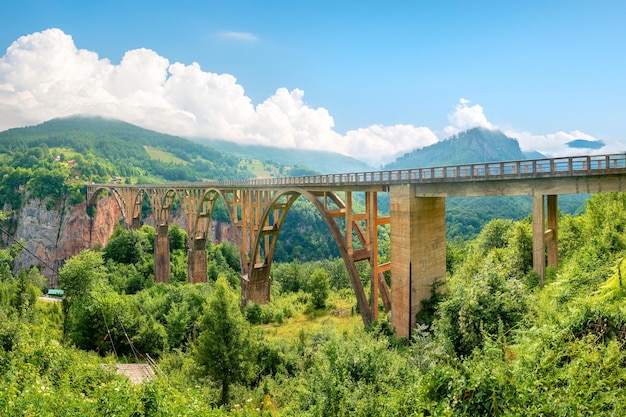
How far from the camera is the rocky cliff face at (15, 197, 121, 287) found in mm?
75125

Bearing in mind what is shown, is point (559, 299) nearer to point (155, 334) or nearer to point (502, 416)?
point (502, 416)

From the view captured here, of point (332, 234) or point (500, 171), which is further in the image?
point (332, 234)

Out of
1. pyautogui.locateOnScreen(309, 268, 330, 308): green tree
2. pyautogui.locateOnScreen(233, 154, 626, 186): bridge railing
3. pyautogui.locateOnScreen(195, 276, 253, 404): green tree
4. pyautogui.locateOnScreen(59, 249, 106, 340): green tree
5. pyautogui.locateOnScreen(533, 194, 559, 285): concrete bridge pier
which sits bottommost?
pyautogui.locateOnScreen(309, 268, 330, 308): green tree

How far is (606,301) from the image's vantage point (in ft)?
32.8

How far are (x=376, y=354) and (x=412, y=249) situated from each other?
8.20m

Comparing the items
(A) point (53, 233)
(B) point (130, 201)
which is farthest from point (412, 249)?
(A) point (53, 233)

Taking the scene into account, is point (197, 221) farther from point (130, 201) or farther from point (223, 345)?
point (223, 345)

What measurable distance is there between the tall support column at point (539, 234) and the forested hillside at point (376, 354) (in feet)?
1.87

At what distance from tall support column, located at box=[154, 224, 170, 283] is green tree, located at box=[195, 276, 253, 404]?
40519 millimetres

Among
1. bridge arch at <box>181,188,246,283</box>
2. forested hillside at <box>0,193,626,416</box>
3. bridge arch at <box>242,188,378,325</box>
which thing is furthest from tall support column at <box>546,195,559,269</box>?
bridge arch at <box>181,188,246,283</box>

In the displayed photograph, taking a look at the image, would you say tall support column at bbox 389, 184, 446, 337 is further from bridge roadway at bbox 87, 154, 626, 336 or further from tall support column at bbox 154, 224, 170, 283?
tall support column at bbox 154, 224, 170, 283

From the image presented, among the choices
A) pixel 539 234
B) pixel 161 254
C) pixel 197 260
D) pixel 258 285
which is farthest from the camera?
pixel 161 254

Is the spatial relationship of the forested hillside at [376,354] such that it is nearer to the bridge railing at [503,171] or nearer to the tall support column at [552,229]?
the tall support column at [552,229]

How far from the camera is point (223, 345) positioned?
18.3 metres
